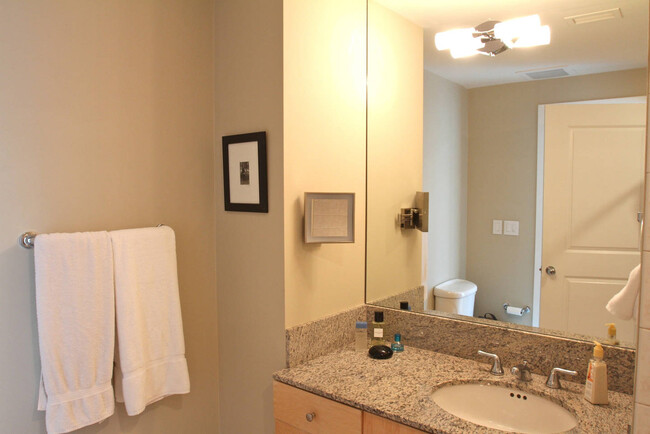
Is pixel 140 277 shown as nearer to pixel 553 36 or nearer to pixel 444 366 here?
pixel 444 366

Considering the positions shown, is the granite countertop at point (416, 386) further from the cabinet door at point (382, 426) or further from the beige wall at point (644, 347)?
the beige wall at point (644, 347)

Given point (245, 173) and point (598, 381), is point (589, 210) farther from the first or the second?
point (245, 173)

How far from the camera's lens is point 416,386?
143 cm

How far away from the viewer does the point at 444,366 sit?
158cm

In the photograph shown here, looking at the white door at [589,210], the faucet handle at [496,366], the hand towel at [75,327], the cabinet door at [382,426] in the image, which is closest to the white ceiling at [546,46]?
the white door at [589,210]

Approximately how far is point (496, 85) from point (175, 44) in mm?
1175

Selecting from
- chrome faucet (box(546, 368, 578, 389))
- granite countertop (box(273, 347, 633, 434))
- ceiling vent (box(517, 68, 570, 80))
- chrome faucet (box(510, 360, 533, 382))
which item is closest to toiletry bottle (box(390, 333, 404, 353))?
granite countertop (box(273, 347, 633, 434))

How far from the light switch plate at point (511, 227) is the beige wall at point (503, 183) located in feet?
0.05

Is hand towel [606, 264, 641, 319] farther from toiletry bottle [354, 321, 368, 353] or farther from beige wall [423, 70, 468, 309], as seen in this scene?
toiletry bottle [354, 321, 368, 353]

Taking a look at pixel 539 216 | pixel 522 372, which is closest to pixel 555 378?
pixel 522 372

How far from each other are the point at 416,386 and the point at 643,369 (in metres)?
0.63

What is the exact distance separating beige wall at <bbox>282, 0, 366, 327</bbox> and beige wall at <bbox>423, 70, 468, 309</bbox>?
0.89ft

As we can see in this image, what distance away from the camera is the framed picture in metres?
1.65

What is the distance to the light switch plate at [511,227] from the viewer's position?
1.62m
